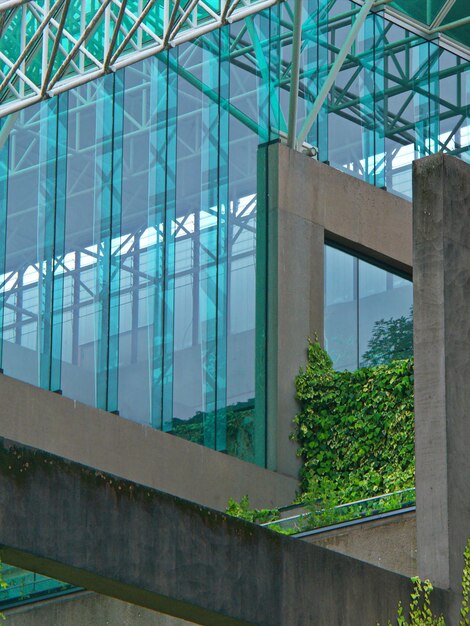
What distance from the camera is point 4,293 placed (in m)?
28.3

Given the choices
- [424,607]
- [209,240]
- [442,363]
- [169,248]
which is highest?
[209,240]

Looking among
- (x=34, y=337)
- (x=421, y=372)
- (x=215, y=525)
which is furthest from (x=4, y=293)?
(x=215, y=525)

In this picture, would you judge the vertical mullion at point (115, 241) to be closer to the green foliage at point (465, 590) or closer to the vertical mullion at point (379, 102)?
the vertical mullion at point (379, 102)

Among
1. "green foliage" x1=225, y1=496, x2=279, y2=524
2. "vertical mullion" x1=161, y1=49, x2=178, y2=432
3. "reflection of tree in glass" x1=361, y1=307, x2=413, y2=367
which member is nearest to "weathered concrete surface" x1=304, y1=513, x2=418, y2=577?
"green foliage" x1=225, y1=496, x2=279, y2=524

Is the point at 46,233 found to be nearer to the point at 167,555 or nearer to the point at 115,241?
the point at 115,241

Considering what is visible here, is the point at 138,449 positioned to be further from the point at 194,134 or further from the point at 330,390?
the point at 194,134

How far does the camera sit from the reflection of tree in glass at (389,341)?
31.8 m

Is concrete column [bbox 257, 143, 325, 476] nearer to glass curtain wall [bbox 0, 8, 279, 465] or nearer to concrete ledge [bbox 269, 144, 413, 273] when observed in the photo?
concrete ledge [bbox 269, 144, 413, 273]

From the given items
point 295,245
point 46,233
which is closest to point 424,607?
point 46,233

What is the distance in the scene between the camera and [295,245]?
103 feet

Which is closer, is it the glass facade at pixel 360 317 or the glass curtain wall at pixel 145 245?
the glass curtain wall at pixel 145 245

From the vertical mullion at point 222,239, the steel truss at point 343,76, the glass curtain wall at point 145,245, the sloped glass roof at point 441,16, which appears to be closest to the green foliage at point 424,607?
the glass curtain wall at point 145,245

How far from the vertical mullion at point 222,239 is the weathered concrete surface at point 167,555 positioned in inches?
466

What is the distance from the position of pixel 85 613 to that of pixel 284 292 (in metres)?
8.35
